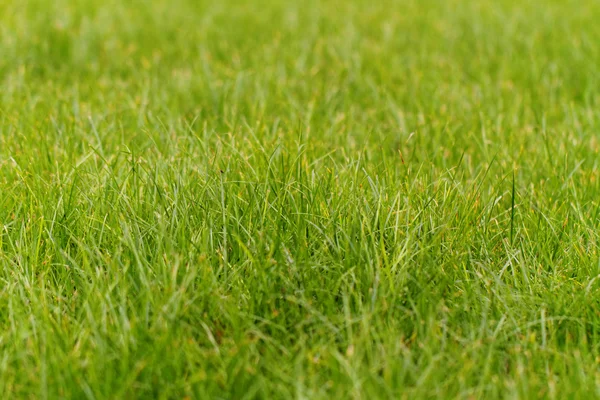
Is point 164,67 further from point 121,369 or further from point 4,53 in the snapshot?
point 121,369

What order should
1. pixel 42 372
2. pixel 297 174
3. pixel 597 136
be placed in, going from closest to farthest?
pixel 42 372
pixel 297 174
pixel 597 136

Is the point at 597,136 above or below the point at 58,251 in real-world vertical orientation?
below

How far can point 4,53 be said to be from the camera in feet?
14.5

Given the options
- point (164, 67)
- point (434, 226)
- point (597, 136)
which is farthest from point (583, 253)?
point (164, 67)

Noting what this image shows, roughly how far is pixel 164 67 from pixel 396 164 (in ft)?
6.41

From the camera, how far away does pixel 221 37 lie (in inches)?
202

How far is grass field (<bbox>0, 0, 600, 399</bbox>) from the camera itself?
1.90 meters

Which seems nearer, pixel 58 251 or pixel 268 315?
pixel 268 315

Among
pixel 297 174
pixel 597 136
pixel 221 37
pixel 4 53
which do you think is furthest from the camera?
pixel 221 37

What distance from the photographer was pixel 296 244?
2373 millimetres

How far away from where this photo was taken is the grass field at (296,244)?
190 cm

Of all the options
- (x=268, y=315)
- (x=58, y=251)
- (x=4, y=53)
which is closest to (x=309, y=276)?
(x=268, y=315)

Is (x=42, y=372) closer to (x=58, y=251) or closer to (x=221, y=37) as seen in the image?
(x=58, y=251)

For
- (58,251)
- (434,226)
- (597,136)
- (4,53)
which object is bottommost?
(597,136)
